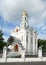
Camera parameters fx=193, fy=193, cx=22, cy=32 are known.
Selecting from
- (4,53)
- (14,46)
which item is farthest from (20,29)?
(4,53)

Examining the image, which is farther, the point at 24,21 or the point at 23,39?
the point at 24,21

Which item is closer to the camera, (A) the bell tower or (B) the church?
(B) the church

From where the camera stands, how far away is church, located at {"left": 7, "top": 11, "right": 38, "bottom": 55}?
145 feet

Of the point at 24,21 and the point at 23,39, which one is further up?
the point at 24,21

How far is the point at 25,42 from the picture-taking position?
44875mm

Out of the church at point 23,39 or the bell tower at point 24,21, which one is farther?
the bell tower at point 24,21

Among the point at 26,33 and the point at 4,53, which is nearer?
the point at 4,53

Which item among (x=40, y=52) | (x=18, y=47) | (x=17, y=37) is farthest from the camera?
(x=17, y=37)

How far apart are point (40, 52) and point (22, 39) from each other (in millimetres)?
17743

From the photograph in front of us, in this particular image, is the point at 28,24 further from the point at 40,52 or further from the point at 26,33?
the point at 40,52

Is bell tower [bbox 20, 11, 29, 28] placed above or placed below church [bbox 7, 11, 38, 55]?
above

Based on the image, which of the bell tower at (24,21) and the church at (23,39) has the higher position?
the bell tower at (24,21)

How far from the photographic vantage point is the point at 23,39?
4506 centimetres

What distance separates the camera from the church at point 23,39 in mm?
44188
